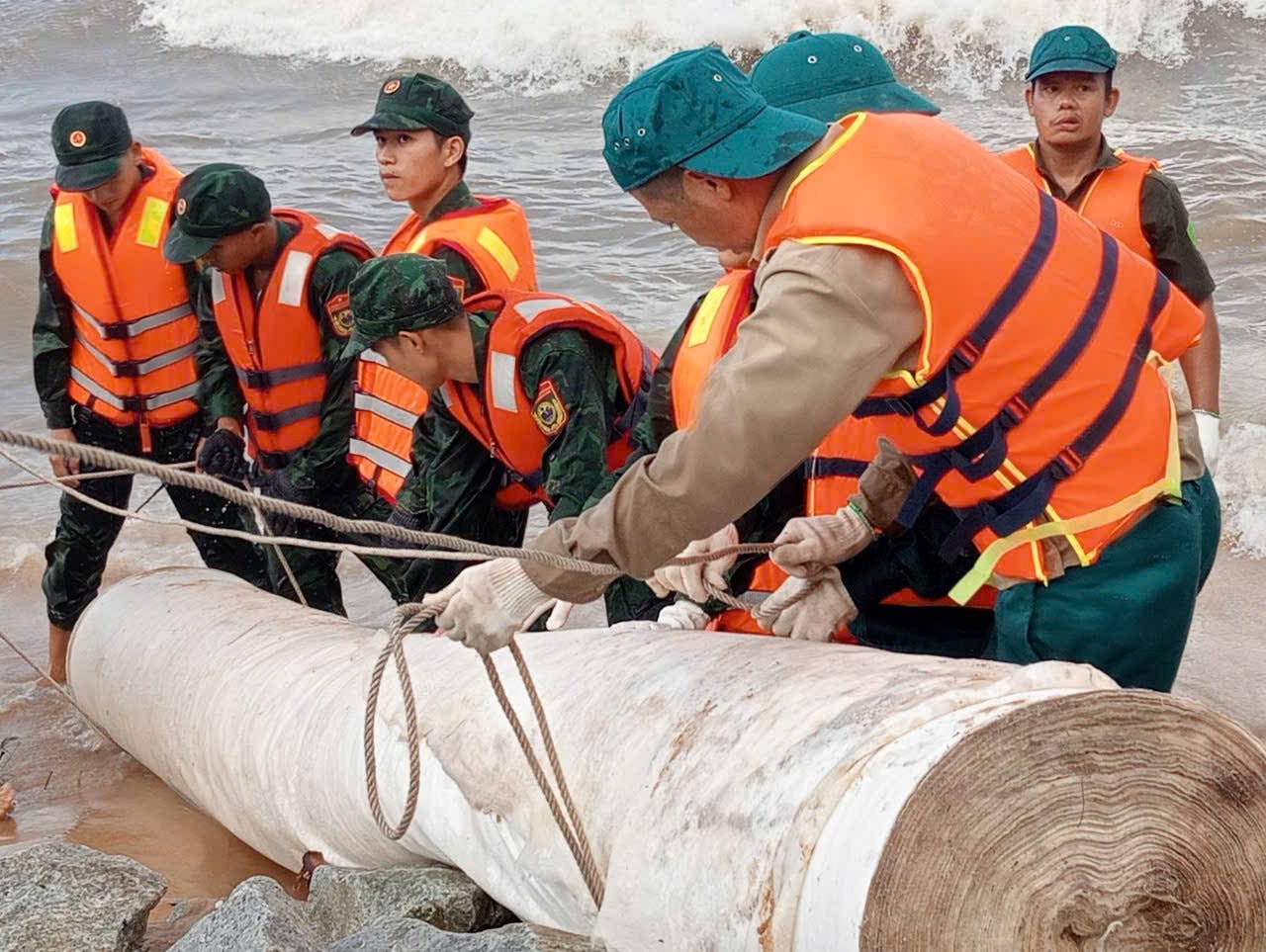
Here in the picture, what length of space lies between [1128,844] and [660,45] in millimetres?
15364

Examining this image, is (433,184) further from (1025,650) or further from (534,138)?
(534,138)

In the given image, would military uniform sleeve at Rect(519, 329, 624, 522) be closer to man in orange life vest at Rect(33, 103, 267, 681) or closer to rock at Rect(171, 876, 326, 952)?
rock at Rect(171, 876, 326, 952)

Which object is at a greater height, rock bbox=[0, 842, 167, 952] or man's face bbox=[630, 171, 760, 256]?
man's face bbox=[630, 171, 760, 256]

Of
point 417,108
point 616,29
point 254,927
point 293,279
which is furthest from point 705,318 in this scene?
point 616,29

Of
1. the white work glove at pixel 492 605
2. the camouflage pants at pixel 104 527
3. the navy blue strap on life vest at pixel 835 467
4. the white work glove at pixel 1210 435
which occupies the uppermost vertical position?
the white work glove at pixel 492 605

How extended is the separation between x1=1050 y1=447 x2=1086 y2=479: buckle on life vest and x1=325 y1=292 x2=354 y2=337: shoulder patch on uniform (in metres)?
2.78

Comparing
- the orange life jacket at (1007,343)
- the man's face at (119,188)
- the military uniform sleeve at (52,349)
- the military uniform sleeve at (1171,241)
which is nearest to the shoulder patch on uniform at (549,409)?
the orange life jacket at (1007,343)

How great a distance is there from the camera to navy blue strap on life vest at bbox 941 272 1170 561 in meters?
2.50

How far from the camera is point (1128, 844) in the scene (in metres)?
1.94

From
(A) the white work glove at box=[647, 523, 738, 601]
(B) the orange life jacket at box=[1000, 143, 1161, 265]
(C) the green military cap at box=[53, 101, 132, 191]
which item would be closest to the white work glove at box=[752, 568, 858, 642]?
(A) the white work glove at box=[647, 523, 738, 601]

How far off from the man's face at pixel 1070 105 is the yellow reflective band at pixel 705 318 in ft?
4.83

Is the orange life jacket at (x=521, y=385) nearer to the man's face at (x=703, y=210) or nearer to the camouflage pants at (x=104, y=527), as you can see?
the man's face at (x=703, y=210)

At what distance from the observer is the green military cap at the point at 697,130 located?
2342mm

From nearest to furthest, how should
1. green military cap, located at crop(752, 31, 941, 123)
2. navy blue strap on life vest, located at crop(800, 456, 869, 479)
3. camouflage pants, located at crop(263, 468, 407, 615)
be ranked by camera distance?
navy blue strap on life vest, located at crop(800, 456, 869, 479)
green military cap, located at crop(752, 31, 941, 123)
camouflage pants, located at crop(263, 468, 407, 615)
